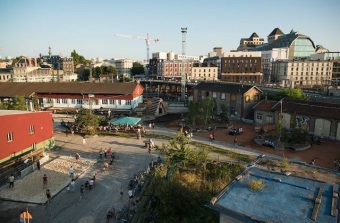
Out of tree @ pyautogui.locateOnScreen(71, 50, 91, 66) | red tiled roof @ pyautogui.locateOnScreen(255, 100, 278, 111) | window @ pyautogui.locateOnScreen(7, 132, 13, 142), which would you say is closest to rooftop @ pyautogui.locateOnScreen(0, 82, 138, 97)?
red tiled roof @ pyautogui.locateOnScreen(255, 100, 278, 111)

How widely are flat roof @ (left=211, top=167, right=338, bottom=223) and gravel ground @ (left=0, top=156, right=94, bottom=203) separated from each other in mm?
15413

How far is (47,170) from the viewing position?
27.5 m

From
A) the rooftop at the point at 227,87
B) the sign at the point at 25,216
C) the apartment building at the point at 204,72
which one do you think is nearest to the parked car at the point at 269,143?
the rooftop at the point at 227,87

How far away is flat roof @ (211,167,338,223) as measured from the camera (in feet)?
38.2

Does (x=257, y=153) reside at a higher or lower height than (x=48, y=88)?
lower

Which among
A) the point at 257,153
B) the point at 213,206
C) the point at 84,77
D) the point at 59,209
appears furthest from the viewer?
the point at 84,77

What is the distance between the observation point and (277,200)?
12.8 metres

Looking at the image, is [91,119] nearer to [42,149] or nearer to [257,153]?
[42,149]

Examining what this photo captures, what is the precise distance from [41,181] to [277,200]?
20.2m

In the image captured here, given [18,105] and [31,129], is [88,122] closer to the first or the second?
[31,129]

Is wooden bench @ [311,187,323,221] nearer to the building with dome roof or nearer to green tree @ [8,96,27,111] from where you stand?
green tree @ [8,96,27,111]

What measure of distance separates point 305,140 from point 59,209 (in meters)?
28.4

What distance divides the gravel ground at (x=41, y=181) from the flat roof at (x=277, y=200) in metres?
15.4

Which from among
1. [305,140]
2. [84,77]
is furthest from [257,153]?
[84,77]
